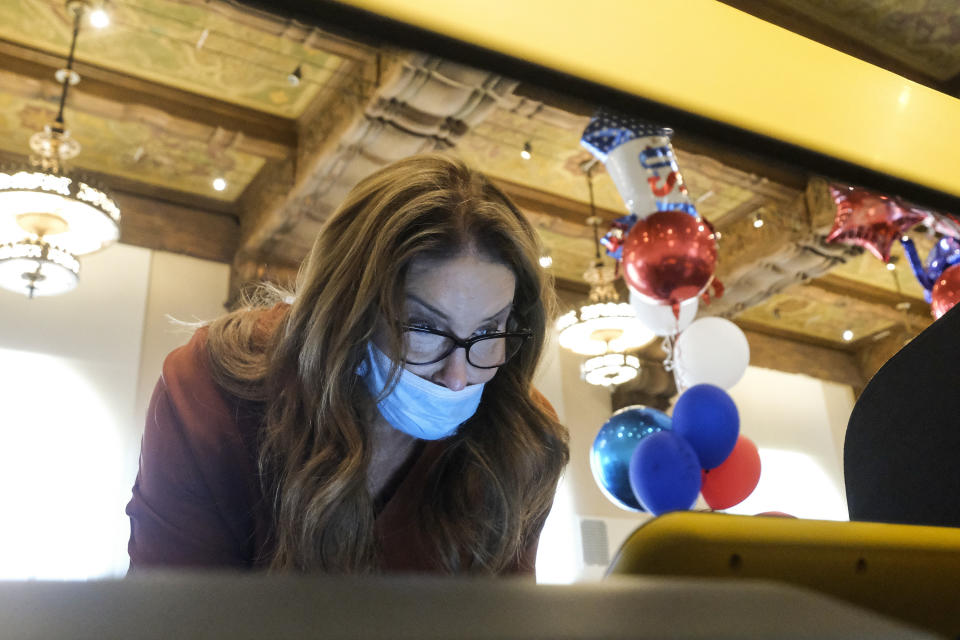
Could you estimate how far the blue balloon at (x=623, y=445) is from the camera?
3.72m

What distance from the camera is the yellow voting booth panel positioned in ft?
1.07

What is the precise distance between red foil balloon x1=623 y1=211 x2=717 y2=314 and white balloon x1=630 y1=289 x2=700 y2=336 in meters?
0.44

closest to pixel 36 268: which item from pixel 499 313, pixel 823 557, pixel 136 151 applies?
pixel 136 151

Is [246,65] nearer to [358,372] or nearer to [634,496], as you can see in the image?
[634,496]

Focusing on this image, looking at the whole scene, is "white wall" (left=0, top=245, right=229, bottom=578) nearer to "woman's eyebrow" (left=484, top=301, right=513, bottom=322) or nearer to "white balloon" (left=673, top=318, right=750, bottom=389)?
"white balloon" (left=673, top=318, right=750, bottom=389)

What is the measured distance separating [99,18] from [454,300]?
375 cm

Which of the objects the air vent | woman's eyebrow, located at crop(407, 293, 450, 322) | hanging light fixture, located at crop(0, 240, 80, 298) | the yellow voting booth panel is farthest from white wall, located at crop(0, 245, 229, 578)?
the yellow voting booth panel

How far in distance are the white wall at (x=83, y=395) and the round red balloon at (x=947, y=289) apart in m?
4.02

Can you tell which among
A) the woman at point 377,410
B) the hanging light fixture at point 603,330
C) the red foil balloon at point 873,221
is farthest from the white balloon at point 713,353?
the woman at point 377,410

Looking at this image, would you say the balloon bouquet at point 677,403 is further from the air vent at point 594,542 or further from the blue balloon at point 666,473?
the air vent at point 594,542

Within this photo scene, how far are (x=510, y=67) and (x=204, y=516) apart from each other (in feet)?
2.08

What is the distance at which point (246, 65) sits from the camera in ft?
15.2

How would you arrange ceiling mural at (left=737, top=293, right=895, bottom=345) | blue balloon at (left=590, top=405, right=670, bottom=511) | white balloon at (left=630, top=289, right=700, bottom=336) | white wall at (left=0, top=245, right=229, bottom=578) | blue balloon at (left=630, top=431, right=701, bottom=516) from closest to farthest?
blue balloon at (left=630, top=431, right=701, bottom=516) < blue balloon at (left=590, top=405, right=670, bottom=511) < white balloon at (left=630, top=289, right=700, bottom=336) < white wall at (left=0, top=245, right=229, bottom=578) < ceiling mural at (left=737, top=293, right=895, bottom=345)

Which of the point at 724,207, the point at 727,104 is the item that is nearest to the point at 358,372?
the point at 727,104
